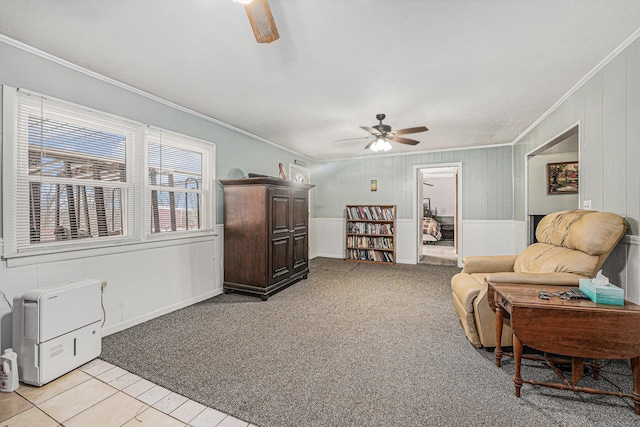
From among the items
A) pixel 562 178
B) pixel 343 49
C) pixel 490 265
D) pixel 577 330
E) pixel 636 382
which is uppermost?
pixel 343 49

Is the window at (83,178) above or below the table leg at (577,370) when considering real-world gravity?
above

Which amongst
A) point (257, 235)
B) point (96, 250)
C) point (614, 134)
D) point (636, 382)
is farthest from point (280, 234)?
point (614, 134)

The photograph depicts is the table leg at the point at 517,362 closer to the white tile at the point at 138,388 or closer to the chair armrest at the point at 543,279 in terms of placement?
the chair armrest at the point at 543,279

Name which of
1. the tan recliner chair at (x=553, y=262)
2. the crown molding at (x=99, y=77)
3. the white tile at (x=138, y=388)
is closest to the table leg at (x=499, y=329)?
the tan recliner chair at (x=553, y=262)

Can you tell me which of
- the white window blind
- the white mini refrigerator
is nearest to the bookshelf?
the white window blind

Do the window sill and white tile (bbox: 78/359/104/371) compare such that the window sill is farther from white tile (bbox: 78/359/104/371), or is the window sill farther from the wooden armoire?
white tile (bbox: 78/359/104/371)

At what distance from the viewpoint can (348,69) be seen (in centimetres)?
230

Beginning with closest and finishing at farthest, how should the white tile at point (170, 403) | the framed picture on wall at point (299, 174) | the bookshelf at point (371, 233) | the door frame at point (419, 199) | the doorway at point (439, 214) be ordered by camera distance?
the white tile at point (170, 403) → the door frame at point (419, 199) → the framed picture on wall at point (299, 174) → the bookshelf at point (371, 233) → the doorway at point (439, 214)

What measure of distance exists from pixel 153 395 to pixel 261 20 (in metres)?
2.24

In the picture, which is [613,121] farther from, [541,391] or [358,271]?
[358,271]

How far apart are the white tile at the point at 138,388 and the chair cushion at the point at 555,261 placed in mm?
2929

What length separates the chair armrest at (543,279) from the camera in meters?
1.85

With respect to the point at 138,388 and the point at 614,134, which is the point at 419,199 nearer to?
the point at 614,134

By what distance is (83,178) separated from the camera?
7.63ft
